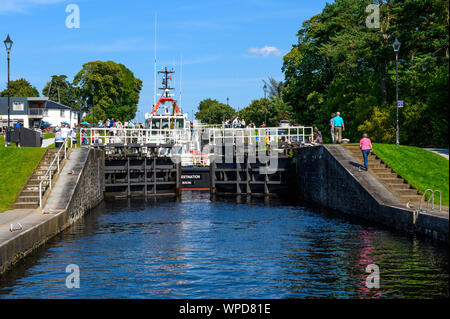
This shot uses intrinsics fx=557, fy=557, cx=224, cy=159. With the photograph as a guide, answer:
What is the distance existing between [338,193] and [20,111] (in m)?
68.2

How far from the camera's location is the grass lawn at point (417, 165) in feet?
70.2

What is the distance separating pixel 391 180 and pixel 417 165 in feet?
6.42

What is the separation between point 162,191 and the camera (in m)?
34.1

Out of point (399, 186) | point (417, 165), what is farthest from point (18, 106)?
point (399, 186)

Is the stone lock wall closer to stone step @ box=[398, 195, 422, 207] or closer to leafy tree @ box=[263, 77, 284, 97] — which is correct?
stone step @ box=[398, 195, 422, 207]

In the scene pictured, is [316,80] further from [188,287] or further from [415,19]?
[188,287]

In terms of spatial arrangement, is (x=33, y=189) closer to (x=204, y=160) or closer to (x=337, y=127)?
(x=337, y=127)

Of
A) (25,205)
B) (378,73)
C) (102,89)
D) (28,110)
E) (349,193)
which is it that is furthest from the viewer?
(102,89)

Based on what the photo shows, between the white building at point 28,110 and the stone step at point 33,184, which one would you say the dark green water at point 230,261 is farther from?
the white building at point 28,110

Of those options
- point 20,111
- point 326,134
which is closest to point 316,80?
point 326,134

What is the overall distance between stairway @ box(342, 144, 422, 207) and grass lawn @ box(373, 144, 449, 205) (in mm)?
186

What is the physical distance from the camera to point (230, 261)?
14.2 meters

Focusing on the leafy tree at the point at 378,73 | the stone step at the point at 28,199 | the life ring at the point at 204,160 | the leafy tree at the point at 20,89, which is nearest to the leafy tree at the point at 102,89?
the leafy tree at the point at 20,89
